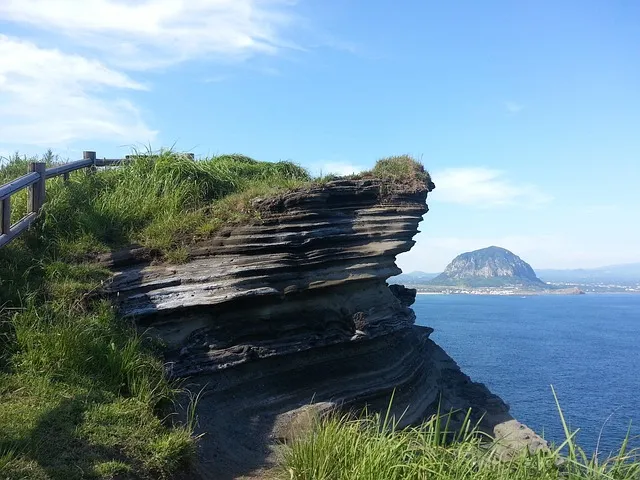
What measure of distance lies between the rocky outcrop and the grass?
Result: 1569mm

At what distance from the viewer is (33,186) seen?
363 inches

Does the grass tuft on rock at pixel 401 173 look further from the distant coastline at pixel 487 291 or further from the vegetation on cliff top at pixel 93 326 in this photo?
the distant coastline at pixel 487 291

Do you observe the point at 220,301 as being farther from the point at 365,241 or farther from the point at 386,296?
the point at 386,296

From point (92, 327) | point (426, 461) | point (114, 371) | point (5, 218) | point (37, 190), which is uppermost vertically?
point (37, 190)

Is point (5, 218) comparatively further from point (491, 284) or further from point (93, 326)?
point (491, 284)

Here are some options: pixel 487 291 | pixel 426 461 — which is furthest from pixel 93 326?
pixel 487 291

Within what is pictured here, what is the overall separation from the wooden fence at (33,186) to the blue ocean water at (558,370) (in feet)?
25.9

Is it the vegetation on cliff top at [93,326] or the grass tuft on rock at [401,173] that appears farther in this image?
the grass tuft on rock at [401,173]

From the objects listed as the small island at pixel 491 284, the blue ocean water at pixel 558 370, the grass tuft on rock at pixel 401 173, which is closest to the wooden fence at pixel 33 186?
the grass tuft on rock at pixel 401 173

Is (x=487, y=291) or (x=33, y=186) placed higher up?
(x=33, y=186)

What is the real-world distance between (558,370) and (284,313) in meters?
29.7

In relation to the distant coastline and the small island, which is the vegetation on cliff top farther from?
the small island

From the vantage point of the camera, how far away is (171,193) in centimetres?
1066

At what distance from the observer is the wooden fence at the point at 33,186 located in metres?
7.46
